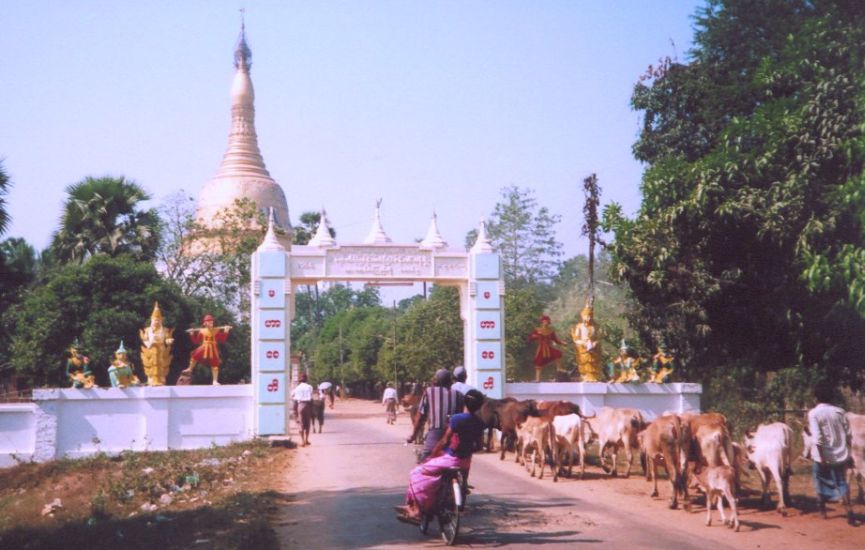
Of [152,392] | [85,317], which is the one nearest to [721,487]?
[152,392]

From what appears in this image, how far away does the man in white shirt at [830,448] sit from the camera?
33.9 feet

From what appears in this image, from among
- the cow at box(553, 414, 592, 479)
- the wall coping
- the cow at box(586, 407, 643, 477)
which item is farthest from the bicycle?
the wall coping

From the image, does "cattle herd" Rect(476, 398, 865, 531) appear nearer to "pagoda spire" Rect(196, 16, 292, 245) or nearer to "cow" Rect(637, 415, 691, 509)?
"cow" Rect(637, 415, 691, 509)

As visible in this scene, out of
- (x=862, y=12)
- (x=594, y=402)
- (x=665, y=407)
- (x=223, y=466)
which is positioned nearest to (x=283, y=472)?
(x=223, y=466)

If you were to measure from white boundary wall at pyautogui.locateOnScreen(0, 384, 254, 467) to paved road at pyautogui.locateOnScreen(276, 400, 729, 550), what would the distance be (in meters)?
3.72

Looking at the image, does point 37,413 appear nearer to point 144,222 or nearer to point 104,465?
point 104,465

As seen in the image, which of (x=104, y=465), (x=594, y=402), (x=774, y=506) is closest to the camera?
(x=774, y=506)

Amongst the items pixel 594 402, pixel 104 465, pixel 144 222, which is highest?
pixel 144 222

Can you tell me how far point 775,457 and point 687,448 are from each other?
1.05 metres

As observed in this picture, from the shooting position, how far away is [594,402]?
804 inches

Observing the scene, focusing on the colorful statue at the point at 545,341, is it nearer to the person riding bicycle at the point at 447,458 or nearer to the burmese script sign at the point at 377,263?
the burmese script sign at the point at 377,263

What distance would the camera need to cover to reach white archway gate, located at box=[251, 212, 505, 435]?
774 inches

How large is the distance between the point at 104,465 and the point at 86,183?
14.9 meters

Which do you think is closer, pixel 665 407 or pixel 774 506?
pixel 774 506
